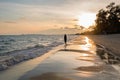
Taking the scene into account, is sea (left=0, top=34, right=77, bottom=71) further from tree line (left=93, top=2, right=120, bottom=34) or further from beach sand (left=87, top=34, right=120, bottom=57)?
tree line (left=93, top=2, right=120, bottom=34)

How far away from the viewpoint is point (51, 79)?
11.0 metres

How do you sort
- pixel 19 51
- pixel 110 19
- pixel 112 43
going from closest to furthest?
pixel 19 51, pixel 112 43, pixel 110 19

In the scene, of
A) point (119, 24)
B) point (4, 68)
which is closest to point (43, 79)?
point (4, 68)

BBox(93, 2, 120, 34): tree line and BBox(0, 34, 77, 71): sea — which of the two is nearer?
BBox(0, 34, 77, 71): sea

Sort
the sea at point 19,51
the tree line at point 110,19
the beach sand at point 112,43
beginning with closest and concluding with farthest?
the sea at point 19,51 → the beach sand at point 112,43 → the tree line at point 110,19

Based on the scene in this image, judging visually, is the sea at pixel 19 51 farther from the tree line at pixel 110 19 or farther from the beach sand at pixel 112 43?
the tree line at pixel 110 19

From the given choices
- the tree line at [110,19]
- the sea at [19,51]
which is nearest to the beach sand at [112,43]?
the sea at [19,51]

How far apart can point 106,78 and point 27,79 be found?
3859mm

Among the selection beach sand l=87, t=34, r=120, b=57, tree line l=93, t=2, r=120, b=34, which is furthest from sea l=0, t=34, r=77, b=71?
tree line l=93, t=2, r=120, b=34

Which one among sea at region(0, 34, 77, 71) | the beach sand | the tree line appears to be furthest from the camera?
the tree line

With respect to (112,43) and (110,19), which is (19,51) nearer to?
(112,43)

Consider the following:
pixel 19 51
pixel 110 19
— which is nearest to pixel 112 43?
pixel 19 51

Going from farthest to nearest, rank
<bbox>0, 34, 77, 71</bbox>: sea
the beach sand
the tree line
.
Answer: the tree line, the beach sand, <bbox>0, 34, 77, 71</bbox>: sea

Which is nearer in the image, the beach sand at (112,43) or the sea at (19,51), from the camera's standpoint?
the sea at (19,51)
